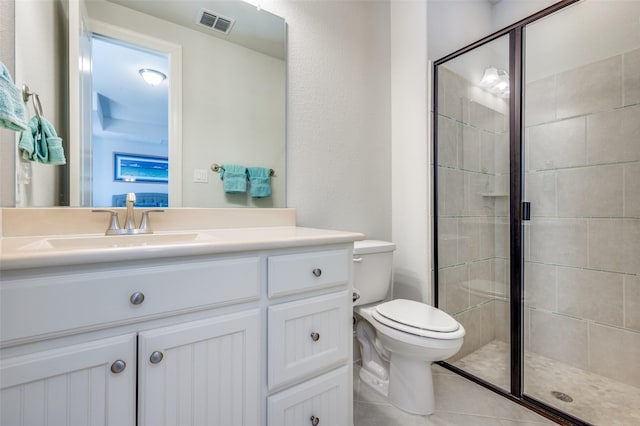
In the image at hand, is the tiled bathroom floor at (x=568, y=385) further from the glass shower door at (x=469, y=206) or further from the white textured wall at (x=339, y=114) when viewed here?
the white textured wall at (x=339, y=114)

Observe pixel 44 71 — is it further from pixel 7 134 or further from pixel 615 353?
pixel 615 353

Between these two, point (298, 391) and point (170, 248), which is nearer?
point (170, 248)

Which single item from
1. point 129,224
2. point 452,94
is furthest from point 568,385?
point 129,224

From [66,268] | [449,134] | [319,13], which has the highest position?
[319,13]

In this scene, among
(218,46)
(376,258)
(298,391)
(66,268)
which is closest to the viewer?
(66,268)

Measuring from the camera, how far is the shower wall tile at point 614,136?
5.29 feet

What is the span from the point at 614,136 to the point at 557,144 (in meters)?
0.25

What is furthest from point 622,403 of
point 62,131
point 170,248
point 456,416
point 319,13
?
point 62,131

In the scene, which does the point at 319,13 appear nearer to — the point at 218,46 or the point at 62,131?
the point at 218,46

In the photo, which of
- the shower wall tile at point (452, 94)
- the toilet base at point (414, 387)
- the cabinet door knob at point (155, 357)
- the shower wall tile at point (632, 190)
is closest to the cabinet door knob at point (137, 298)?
the cabinet door knob at point (155, 357)

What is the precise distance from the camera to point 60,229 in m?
1.06

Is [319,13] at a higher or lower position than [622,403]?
higher

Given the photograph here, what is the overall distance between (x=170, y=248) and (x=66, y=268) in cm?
20

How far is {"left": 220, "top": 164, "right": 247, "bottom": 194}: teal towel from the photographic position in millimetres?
1438
